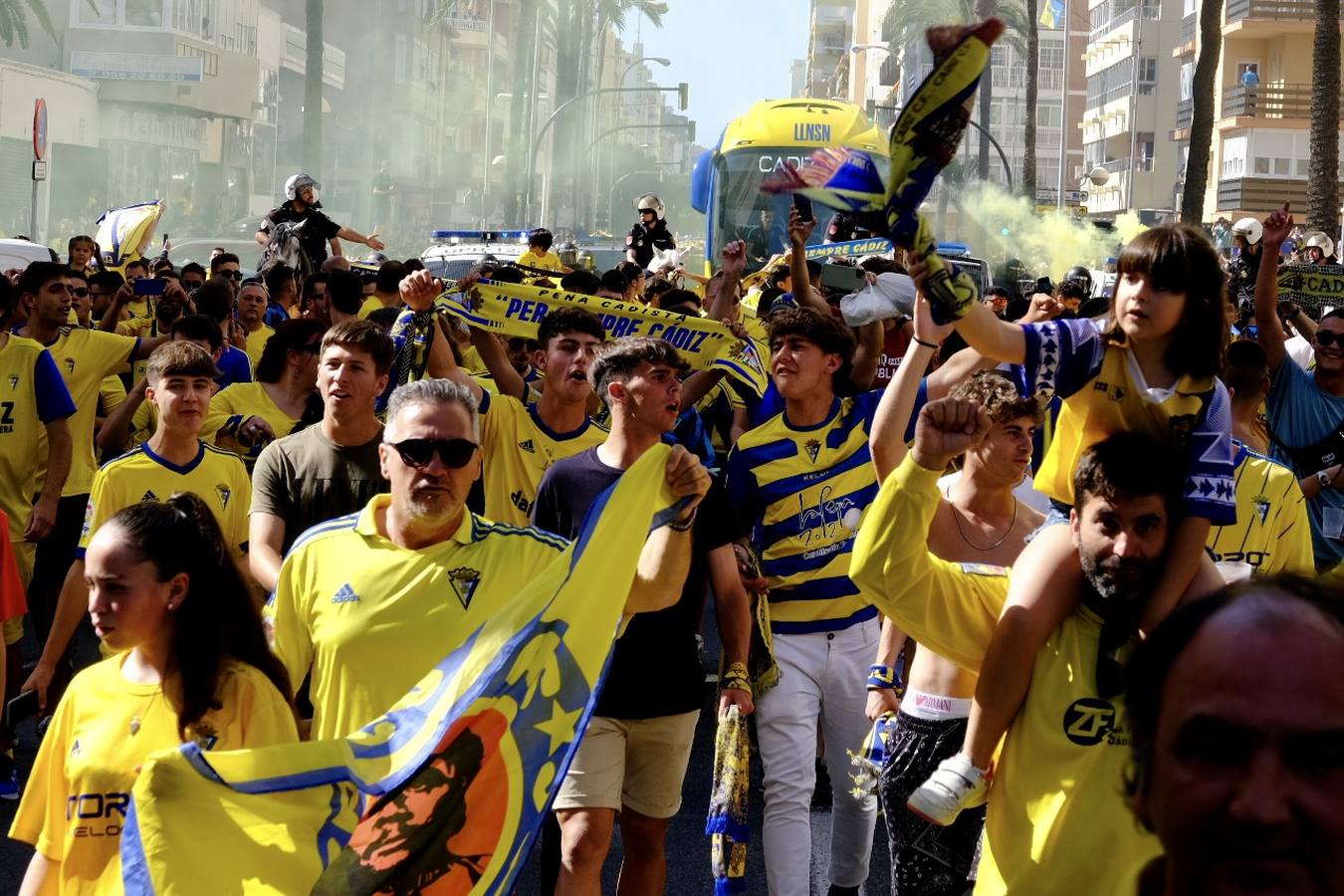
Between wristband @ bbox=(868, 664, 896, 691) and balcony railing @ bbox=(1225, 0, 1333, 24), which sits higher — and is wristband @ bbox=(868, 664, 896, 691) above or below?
below

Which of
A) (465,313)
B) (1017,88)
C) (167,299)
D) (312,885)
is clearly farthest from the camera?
(1017,88)

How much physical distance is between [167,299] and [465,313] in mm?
5236

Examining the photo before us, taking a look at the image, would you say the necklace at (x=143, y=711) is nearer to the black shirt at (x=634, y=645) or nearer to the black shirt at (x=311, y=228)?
the black shirt at (x=634, y=645)

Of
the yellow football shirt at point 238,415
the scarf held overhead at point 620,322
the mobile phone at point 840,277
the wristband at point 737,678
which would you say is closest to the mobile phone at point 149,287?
the yellow football shirt at point 238,415

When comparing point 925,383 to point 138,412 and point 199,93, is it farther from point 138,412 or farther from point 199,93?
point 199,93

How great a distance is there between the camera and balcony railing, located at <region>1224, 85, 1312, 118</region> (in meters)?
58.4

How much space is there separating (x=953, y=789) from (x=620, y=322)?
412 cm

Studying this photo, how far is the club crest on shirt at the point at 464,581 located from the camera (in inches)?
172

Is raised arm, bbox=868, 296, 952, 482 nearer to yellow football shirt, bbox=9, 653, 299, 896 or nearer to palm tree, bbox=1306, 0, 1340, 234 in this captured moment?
yellow football shirt, bbox=9, 653, 299, 896

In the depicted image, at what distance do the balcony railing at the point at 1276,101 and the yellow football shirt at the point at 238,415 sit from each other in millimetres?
55675

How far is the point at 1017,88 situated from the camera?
119438 millimetres

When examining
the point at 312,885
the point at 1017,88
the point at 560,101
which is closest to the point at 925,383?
the point at 312,885

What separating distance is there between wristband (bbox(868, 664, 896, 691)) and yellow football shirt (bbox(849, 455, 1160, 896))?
1646 millimetres

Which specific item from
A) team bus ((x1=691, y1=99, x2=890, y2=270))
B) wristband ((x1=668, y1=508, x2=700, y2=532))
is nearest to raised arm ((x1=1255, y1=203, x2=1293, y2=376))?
wristband ((x1=668, y1=508, x2=700, y2=532))
